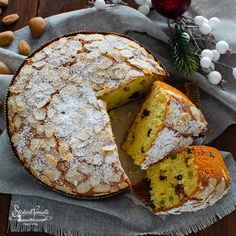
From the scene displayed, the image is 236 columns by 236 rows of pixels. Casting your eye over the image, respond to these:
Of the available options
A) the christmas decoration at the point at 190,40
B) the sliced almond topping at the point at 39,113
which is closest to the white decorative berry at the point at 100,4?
the christmas decoration at the point at 190,40

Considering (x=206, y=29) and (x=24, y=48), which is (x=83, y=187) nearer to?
(x=24, y=48)


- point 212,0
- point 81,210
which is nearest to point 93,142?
point 81,210

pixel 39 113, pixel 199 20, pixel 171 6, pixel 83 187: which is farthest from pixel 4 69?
pixel 199 20

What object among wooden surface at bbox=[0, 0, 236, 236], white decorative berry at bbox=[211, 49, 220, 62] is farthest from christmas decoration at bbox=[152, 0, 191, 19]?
wooden surface at bbox=[0, 0, 236, 236]

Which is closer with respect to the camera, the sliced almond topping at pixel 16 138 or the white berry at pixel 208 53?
the sliced almond topping at pixel 16 138

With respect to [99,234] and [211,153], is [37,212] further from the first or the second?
[211,153]

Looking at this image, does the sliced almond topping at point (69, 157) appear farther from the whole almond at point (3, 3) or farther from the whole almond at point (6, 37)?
the whole almond at point (3, 3)
